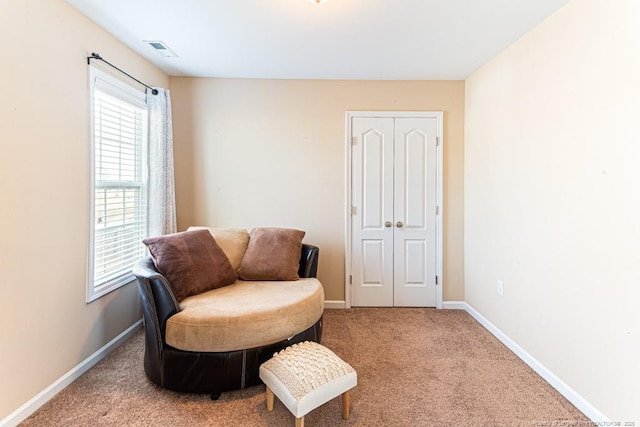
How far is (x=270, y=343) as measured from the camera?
201cm

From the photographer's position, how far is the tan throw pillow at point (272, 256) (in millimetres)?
2689

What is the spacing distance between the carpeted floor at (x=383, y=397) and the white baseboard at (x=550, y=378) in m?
0.04

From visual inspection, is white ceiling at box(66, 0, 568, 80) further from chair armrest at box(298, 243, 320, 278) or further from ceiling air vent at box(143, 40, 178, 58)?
chair armrest at box(298, 243, 320, 278)

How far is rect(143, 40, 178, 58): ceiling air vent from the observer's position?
2553 millimetres

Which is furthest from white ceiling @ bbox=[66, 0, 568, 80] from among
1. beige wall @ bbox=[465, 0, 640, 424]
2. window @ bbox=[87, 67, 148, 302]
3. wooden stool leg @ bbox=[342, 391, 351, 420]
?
wooden stool leg @ bbox=[342, 391, 351, 420]

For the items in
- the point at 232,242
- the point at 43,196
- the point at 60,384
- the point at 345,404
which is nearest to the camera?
the point at 345,404

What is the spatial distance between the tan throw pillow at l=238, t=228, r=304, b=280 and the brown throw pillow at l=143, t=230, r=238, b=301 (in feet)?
0.56

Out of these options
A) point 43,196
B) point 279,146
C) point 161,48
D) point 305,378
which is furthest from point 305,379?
point 161,48

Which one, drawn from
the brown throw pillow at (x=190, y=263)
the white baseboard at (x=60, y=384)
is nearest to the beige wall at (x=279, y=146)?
the brown throw pillow at (x=190, y=263)

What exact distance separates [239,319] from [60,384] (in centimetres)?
120

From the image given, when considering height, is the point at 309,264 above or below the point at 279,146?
below

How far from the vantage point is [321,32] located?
238 centimetres

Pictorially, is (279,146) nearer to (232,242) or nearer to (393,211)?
(232,242)

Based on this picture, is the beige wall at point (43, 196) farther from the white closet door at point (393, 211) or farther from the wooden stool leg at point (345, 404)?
the white closet door at point (393, 211)
